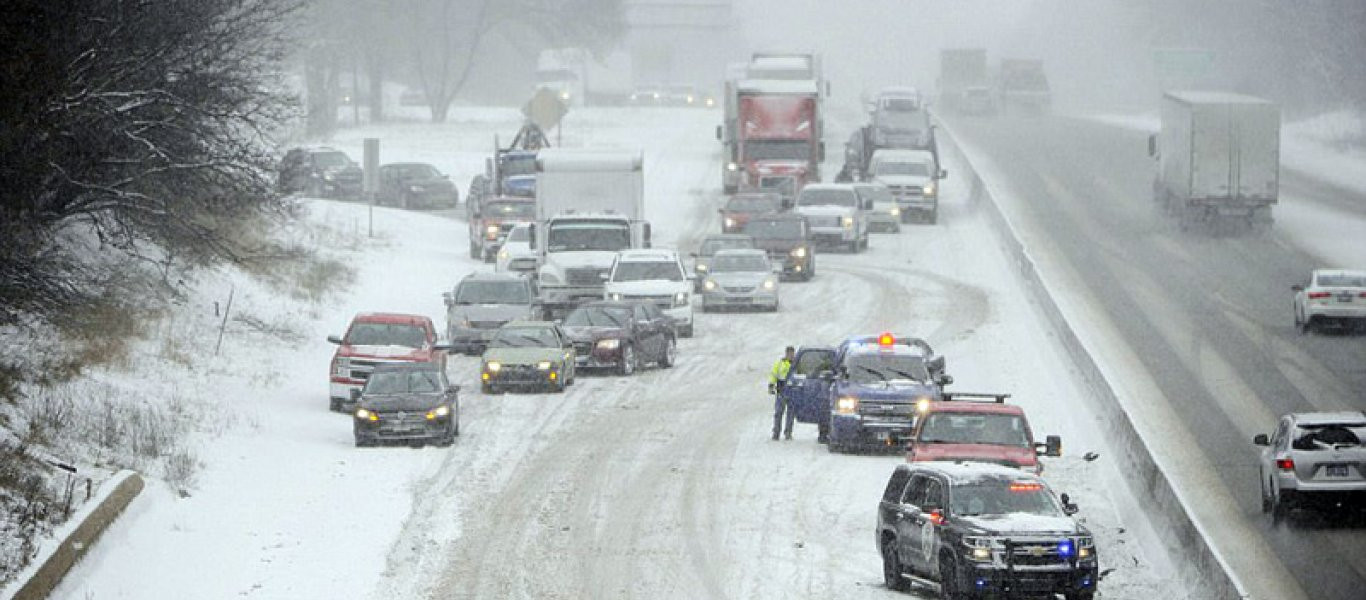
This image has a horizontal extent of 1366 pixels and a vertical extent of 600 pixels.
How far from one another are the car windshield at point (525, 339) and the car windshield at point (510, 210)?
18.4 meters

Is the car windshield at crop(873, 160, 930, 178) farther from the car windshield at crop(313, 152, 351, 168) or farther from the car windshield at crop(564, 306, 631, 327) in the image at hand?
the car windshield at crop(564, 306, 631, 327)

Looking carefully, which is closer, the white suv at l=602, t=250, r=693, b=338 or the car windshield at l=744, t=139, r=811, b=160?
the white suv at l=602, t=250, r=693, b=338

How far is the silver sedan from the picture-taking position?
48.4 meters

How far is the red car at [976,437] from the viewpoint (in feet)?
86.9

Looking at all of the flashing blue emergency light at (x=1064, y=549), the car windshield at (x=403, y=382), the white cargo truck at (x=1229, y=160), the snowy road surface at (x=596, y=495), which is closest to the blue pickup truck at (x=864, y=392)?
the snowy road surface at (x=596, y=495)

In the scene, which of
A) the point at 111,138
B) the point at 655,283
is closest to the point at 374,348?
the point at 111,138

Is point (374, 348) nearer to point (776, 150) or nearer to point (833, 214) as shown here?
point (833, 214)

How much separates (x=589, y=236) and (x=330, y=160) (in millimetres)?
25395

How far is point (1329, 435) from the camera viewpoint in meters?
26.3

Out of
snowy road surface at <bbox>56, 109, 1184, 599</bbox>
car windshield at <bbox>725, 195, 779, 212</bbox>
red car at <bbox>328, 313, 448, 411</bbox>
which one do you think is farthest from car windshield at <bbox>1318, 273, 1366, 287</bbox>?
car windshield at <bbox>725, 195, 779, 212</bbox>

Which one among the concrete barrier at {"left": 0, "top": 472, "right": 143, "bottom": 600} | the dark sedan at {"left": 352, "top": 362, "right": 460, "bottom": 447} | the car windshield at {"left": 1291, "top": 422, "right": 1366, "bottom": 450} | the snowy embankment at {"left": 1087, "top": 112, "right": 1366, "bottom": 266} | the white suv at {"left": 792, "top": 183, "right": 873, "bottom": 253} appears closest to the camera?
the concrete barrier at {"left": 0, "top": 472, "right": 143, "bottom": 600}

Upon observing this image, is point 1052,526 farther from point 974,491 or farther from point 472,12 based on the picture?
point 472,12

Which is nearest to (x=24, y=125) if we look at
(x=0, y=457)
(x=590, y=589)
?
(x=0, y=457)

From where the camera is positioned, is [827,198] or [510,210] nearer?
[510,210]
